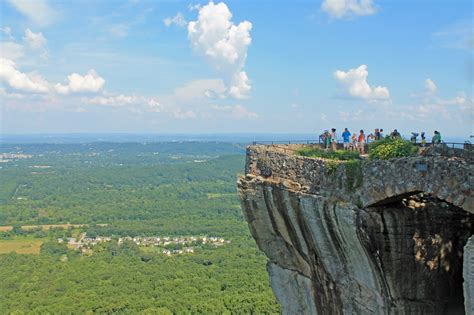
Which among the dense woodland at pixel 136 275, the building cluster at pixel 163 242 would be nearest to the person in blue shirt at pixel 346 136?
the dense woodland at pixel 136 275

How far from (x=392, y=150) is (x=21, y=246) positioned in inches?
5162

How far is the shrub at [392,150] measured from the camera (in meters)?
11.8


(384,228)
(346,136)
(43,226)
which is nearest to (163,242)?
(43,226)

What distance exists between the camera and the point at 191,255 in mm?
109312

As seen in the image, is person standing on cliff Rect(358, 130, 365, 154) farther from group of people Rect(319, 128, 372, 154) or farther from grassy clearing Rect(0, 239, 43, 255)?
grassy clearing Rect(0, 239, 43, 255)

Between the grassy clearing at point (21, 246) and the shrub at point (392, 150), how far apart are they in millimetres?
120230

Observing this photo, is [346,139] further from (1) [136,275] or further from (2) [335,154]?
(1) [136,275]

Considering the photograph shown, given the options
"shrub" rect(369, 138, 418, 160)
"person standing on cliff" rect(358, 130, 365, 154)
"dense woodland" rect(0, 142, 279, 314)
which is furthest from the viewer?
"dense woodland" rect(0, 142, 279, 314)

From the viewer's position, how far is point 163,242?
134 metres

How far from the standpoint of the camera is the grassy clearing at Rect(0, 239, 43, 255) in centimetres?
11912

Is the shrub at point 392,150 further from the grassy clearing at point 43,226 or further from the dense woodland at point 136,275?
the grassy clearing at point 43,226

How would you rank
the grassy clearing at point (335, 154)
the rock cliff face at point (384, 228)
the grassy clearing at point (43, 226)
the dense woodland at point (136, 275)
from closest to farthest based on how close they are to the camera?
the rock cliff face at point (384, 228) < the grassy clearing at point (335, 154) < the dense woodland at point (136, 275) < the grassy clearing at point (43, 226)

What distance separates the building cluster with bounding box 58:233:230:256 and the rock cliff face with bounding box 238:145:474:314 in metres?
106

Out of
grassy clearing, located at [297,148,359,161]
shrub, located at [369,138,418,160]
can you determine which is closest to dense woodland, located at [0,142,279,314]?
grassy clearing, located at [297,148,359,161]
